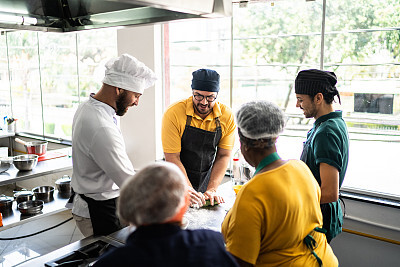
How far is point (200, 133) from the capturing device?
2.60m

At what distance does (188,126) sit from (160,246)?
1.73 m

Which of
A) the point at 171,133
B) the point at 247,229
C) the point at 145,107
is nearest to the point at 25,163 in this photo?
the point at 145,107

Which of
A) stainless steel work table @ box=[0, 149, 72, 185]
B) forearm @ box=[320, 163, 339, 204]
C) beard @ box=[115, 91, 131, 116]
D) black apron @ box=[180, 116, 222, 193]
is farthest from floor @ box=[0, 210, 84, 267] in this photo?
forearm @ box=[320, 163, 339, 204]

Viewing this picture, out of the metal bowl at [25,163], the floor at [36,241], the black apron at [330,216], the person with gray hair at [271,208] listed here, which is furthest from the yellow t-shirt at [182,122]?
the floor at [36,241]

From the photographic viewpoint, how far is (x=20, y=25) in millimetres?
1765

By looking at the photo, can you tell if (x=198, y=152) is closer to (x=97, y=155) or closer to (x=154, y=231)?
(x=97, y=155)

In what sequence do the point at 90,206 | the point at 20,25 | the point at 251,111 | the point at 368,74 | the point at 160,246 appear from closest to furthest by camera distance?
the point at 160,246, the point at 251,111, the point at 20,25, the point at 90,206, the point at 368,74

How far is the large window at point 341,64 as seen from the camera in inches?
116

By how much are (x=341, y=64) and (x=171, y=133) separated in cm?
168

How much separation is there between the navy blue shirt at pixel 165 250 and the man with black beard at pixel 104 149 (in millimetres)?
918

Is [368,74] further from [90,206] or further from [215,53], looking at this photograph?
[90,206]

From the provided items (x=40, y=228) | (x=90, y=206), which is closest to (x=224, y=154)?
(x=90, y=206)

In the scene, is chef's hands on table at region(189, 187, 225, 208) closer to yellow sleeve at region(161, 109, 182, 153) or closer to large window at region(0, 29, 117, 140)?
yellow sleeve at region(161, 109, 182, 153)

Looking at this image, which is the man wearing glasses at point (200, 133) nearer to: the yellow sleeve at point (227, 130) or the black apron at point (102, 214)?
the yellow sleeve at point (227, 130)
